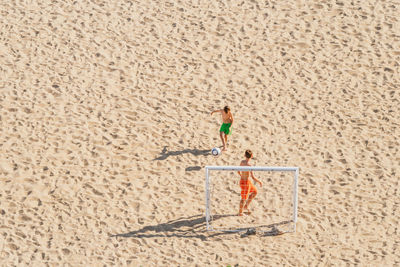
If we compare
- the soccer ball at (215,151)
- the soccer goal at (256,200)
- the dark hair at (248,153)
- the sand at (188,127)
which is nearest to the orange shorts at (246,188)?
the soccer goal at (256,200)

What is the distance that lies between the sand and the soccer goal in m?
0.04

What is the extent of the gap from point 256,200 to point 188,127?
103 inches

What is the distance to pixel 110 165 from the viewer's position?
18.3m

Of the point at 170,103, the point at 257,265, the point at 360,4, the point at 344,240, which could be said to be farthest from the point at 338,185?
the point at 360,4

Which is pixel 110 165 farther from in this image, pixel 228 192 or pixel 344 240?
pixel 344 240

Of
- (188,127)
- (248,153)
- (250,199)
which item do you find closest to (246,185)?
(250,199)

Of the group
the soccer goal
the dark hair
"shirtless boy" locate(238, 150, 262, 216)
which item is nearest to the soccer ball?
the soccer goal

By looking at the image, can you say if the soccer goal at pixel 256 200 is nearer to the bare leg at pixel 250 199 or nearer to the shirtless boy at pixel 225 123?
the bare leg at pixel 250 199

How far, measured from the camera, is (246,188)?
17.0m

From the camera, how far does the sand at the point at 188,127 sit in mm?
16781

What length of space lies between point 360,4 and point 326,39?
5.71 feet

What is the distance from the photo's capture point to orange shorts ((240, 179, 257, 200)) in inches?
669

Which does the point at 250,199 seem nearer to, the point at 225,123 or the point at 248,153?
the point at 248,153

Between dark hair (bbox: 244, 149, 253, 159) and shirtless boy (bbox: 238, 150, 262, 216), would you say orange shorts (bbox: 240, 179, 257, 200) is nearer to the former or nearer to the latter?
shirtless boy (bbox: 238, 150, 262, 216)
